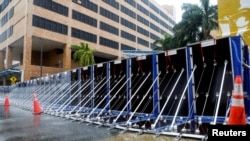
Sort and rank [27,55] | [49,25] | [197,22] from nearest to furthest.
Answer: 1. [197,22]
2. [27,55]
3. [49,25]

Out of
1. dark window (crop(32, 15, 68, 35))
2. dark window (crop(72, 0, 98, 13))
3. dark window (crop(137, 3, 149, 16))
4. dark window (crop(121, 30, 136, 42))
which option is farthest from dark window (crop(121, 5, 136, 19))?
dark window (crop(32, 15, 68, 35))

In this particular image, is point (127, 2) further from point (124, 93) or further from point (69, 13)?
point (124, 93)

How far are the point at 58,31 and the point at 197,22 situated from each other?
23053 millimetres

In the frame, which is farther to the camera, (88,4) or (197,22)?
(88,4)

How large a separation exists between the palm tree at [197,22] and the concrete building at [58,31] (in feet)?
65.0

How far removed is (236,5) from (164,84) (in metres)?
7.05

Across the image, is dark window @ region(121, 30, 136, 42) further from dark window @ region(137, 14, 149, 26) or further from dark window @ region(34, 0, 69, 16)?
dark window @ region(34, 0, 69, 16)

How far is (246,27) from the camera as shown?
11.6m

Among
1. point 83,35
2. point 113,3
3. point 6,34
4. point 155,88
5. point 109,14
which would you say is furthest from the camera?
point 113,3

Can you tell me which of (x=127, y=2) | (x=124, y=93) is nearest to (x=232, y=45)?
(x=124, y=93)

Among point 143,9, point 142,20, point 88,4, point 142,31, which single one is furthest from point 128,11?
point 88,4

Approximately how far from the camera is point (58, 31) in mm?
43250

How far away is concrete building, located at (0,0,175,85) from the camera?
40.3 m

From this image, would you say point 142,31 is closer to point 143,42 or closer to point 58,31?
point 143,42
